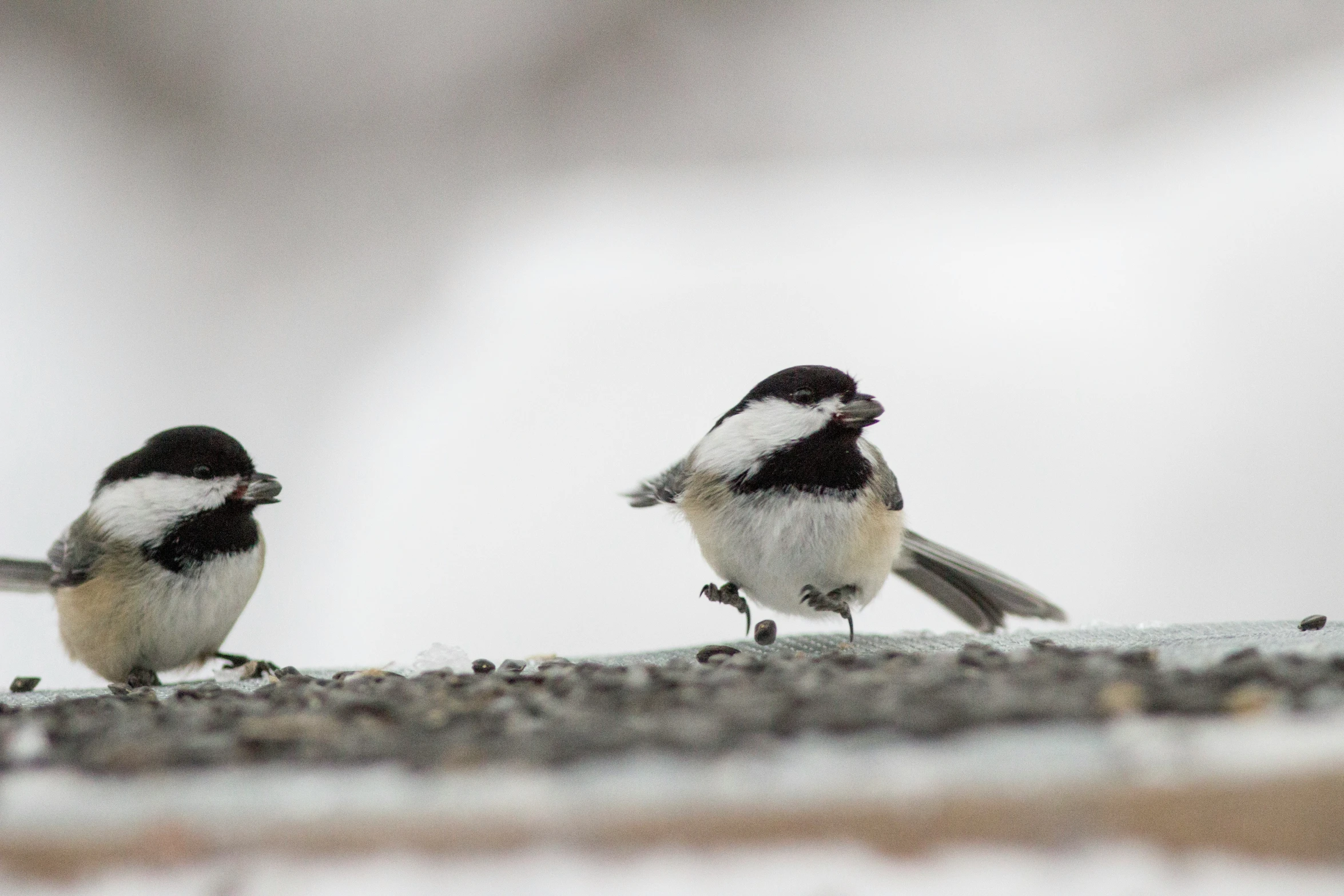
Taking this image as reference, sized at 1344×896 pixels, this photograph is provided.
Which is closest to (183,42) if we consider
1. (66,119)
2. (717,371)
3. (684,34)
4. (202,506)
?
(66,119)

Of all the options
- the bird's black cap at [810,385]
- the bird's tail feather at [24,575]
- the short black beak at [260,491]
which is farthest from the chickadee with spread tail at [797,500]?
the bird's tail feather at [24,575]

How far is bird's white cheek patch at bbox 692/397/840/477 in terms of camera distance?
46.6 inches

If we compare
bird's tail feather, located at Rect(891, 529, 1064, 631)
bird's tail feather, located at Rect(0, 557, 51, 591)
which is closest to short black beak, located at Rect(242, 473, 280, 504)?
bird's tail feather, located at Rect(0, 557, 51, 591)

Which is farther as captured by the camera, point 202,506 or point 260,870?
point 202,506

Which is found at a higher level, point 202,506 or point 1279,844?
point 202,506

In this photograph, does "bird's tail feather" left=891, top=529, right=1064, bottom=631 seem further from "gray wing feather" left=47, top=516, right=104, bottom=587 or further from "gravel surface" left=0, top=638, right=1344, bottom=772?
"gray wing feather" left=47, top=516, right=104, bottom=587

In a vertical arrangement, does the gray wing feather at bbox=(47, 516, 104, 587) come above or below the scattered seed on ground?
above

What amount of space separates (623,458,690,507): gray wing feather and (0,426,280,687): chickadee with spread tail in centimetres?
44

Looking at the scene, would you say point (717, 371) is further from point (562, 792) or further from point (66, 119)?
point (562, 792)

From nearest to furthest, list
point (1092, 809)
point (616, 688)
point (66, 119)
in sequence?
1. point (1092, 809)
2. point (616, 688)
3. point (66, 119)

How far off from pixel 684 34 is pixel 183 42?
1.09 metres

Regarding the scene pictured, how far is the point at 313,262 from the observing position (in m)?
2.64

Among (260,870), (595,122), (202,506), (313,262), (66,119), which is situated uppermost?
(595,122)

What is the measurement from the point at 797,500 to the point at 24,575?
100 cm
